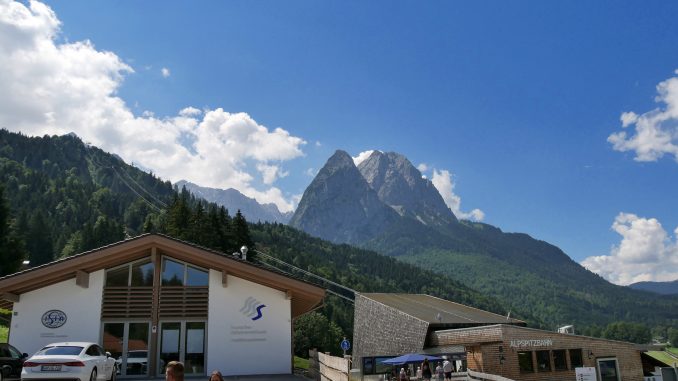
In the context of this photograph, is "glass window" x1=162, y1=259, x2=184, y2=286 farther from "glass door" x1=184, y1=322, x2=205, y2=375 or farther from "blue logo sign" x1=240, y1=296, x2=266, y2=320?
"blue logo sign" x1=240, y1=296, x2=266, y2=320

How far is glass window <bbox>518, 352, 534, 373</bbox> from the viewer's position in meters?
32.3

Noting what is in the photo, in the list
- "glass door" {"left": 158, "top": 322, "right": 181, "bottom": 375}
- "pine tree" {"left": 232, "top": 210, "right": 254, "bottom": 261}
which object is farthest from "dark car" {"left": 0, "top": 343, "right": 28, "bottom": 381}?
"pine tree" {"left": 232, "top": 210, "right": 254, "bottom": 261}

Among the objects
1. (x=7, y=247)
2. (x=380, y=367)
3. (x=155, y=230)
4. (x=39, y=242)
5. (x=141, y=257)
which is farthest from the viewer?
(x=39, y=242)

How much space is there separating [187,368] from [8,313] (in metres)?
29.9

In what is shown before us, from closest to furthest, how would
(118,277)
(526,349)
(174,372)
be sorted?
(174,372)
(118,277)
(526,349)

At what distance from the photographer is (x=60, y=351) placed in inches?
563

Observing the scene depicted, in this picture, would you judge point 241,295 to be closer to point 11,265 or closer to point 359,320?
point 359,320

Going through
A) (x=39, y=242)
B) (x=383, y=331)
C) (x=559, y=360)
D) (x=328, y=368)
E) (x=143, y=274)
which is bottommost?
(x=559, y=360)

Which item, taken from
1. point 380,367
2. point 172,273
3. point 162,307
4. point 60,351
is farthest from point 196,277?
point 380,367

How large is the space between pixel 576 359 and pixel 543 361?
2.91 m

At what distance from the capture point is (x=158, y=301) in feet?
68.6

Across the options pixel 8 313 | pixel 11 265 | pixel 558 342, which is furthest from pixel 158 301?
pixel 11 265

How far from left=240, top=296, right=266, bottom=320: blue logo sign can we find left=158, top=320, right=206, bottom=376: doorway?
1.61 m

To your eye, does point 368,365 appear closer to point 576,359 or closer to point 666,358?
point 576,359
